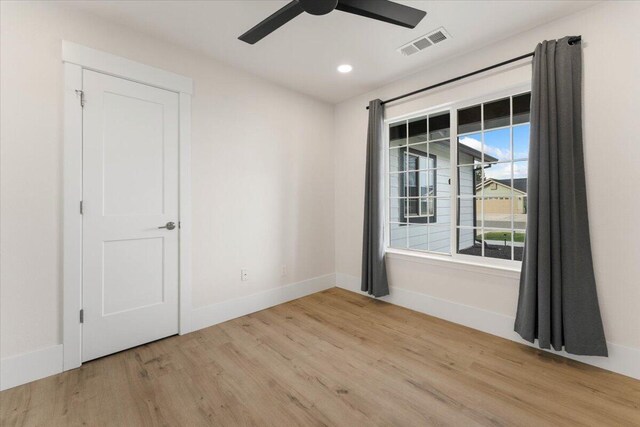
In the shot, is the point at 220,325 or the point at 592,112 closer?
the point at 592,112

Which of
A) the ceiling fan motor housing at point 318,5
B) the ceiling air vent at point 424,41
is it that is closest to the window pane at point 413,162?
the ceiling air vent at point 424,41

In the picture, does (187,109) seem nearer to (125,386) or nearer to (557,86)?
(125,386)

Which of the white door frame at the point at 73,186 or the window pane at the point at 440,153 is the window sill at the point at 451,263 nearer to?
the window pane at the point at 440,153

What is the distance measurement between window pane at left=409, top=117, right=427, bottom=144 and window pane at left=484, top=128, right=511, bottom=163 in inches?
26.8

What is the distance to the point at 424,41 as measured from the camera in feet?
8.30

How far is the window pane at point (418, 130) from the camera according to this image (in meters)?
3.26

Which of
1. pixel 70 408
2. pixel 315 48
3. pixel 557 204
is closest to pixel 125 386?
pixel 70 408

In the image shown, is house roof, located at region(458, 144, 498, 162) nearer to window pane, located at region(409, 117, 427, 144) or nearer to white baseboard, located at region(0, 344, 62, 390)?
window pane, located at region(409, 117, 427, 144)

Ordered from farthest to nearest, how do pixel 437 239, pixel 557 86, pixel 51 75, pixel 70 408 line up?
pixel 437 239
pixel 557 86
pixel 51 75
pixel 70 408

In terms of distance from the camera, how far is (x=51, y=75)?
201 centimetres

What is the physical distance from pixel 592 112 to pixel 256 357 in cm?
318

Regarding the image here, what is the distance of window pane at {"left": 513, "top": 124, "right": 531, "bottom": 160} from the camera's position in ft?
8.23

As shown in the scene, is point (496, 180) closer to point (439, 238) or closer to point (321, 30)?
point (439, 238)

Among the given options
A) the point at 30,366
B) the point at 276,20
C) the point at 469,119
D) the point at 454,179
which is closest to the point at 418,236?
the point at 454,179
